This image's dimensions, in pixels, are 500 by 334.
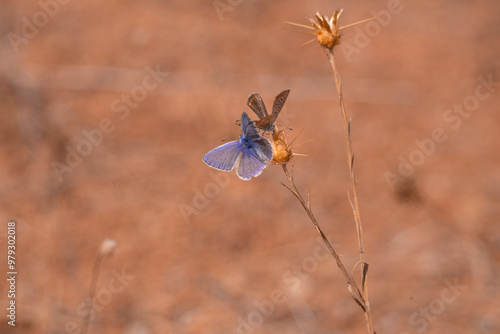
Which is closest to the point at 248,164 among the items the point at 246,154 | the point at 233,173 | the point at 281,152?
the point at 246,154

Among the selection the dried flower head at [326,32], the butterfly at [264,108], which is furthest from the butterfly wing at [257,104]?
the dried flower head at [326,32]

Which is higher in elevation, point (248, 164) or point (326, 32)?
point (326, 32)

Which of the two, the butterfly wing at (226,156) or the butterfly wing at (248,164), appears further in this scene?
the butterfly wing at (226,156)

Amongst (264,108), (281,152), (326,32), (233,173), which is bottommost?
(281,152)

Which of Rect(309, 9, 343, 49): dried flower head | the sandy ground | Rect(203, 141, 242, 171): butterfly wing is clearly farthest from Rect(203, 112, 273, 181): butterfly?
the sandy ground

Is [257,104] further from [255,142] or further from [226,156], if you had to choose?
[226,156]

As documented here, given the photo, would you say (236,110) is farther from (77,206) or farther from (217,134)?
(77,206)

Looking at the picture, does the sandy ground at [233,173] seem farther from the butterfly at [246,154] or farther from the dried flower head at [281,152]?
the dried flower head at [281,152]
